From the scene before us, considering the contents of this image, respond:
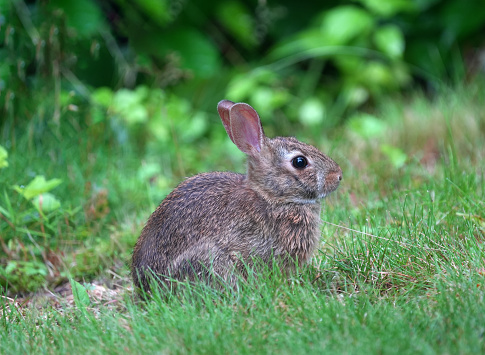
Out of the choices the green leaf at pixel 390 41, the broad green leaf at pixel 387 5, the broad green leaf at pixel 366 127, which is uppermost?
the broad green leaf at pixel 387 5

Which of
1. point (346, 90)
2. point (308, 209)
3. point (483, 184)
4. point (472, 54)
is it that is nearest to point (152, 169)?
point (308, 209)

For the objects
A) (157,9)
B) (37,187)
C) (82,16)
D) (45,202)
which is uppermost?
(157,9)

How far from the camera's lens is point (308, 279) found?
3.84m

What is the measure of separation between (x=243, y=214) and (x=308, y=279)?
617 mm

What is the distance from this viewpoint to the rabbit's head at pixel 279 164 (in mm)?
4289

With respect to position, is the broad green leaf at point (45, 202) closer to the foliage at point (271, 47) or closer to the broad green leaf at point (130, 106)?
the foliage at point (271, 47)

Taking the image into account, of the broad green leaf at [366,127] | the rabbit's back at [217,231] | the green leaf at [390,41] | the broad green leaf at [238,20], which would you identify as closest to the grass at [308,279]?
the rabbit's back at [217,231]

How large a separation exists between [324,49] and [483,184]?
3.90 m

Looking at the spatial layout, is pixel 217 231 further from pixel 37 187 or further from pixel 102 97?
pixel 102 97

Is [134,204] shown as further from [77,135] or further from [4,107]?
[4,107]

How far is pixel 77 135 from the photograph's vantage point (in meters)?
6.09

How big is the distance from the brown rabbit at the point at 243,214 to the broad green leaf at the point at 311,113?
3505 mm

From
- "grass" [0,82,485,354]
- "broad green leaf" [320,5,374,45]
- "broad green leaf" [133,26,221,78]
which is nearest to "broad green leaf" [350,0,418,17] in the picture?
"broad green leaf" [320,5,374,45]

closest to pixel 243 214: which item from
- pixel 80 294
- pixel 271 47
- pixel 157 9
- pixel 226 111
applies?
pixel 226 111
